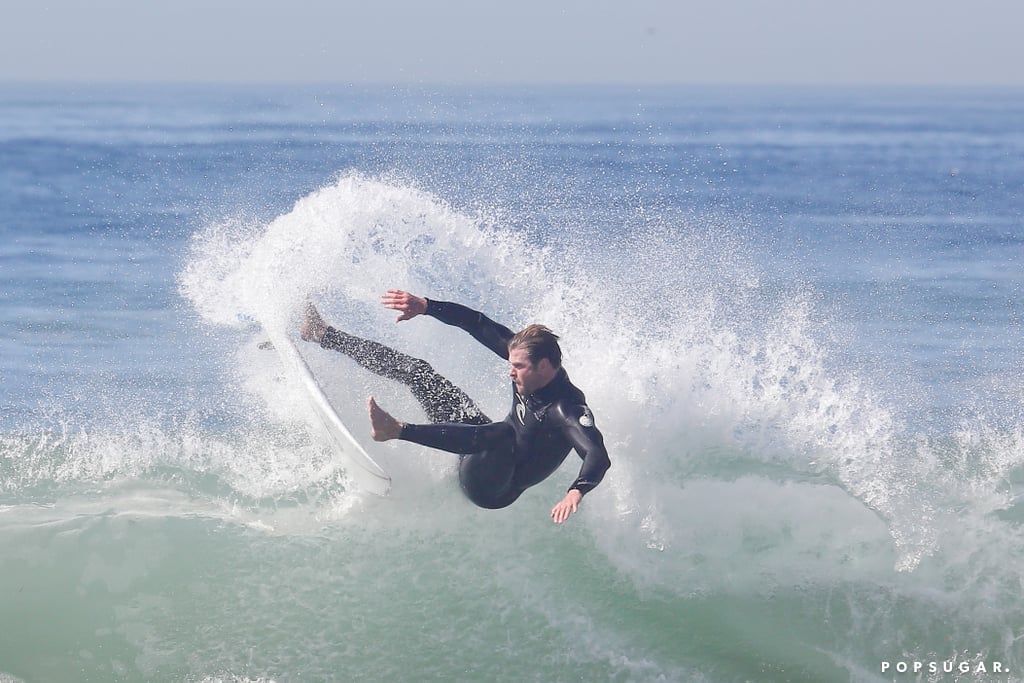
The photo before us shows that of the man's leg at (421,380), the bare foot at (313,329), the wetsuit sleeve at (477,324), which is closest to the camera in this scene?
the wetsuit sleeve at (477,324)

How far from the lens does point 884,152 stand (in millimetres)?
45156

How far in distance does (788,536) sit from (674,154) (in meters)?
37.0

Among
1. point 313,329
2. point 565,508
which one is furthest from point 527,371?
point 313,329

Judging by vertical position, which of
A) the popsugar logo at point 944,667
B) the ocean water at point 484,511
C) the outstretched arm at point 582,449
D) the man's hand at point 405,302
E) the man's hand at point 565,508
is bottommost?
the popsugar logo at point 944,667

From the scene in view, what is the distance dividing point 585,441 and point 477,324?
4.10 feet

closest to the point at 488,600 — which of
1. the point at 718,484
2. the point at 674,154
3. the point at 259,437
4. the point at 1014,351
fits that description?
the point at 718,484

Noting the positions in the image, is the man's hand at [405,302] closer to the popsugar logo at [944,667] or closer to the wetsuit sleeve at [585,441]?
the wetsuit sleeve at [585,441]

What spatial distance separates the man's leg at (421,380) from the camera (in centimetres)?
766

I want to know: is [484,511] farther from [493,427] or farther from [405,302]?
[405,302]

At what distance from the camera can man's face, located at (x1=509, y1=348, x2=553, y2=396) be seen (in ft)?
22.3

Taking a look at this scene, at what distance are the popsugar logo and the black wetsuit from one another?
8.09 feet

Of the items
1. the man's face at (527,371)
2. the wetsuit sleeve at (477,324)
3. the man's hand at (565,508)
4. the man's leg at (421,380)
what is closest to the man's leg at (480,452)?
the man's leg at (421,380)

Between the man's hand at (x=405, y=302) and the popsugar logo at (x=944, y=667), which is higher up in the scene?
the man's hand at (x=405, y=302)

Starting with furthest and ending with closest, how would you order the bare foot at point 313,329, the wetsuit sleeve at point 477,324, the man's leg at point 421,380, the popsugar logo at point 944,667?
the bare foot at point 313,329 < the man's leg at point 421,380 < the wetsuit sleeve at point 477,324 < the popsugar logo at point 944,667
